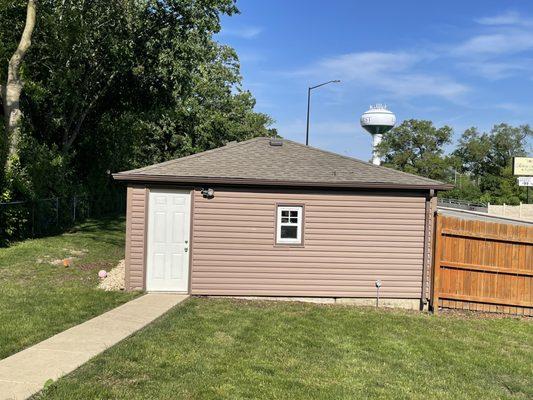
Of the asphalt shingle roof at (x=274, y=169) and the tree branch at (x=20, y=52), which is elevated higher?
the tree branch at (x=20, y=52)

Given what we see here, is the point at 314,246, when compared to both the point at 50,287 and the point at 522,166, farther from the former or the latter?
the point at 522,166

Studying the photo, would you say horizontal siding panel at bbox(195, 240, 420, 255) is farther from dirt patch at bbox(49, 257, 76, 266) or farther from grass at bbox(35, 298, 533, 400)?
dirt patch at bbox(49, 257, 76, 266)

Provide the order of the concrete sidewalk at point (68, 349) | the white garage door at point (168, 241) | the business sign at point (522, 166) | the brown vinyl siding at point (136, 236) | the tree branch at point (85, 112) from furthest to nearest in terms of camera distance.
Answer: the business sign at point (522, 166) → the tree branch at point (85, 112) → the white garage door at point (168, 241) → the brown vinyl siding at point (136, 236) → the concrete sidewalk at point (68, 349)

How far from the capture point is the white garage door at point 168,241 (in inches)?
412

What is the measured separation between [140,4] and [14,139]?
23.8 feet

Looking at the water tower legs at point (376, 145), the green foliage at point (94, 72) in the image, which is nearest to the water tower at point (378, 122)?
the water tower legs at point (376, 145)

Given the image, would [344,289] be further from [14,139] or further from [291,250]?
[14,139]

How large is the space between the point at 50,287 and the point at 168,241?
8.83 feet

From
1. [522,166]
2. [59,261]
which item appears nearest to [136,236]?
[59,261]

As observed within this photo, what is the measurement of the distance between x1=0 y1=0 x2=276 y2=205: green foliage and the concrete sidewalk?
9488mm

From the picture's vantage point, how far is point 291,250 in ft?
35.7

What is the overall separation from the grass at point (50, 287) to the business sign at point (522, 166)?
55.8 metres

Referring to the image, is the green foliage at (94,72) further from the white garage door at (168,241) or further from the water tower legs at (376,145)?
the water tower legs at (376,145)

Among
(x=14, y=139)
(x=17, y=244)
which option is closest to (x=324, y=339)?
(x=17, y=244)
